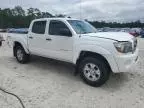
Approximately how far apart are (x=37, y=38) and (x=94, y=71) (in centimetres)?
281

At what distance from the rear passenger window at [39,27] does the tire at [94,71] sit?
2.29 metres

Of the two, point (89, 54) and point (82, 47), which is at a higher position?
point (82, 47)

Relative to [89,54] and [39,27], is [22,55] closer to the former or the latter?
[39,27]

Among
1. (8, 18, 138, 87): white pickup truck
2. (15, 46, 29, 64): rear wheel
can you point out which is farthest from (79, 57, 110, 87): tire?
(15, 46, 29, 64): rear wheel

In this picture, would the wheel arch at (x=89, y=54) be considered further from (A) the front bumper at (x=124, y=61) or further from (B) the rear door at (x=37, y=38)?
(B) the rear door at (x=37, y=38)

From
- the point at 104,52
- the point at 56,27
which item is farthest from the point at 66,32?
the point at 104,52

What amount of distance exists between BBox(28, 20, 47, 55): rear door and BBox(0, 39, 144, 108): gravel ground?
0.71m

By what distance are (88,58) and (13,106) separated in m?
2.40

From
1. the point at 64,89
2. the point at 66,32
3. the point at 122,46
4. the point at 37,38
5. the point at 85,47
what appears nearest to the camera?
the point at 122,46

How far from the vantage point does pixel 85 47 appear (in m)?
6.11

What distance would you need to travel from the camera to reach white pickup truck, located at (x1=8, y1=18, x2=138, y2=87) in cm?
564

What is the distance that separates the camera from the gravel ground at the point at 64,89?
5047 millimetres

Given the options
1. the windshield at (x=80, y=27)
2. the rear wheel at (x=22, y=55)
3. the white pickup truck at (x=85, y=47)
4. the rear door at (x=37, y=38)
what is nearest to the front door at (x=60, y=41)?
the white pickup truck at (x=85, y=47)

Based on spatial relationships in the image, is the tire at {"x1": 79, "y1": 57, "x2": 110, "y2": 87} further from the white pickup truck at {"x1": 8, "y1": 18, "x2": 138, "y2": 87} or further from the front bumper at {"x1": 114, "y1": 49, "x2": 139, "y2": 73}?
the front bumper at {"x1": 114, "y1": 49, "x2": 139, "y2": 73}
